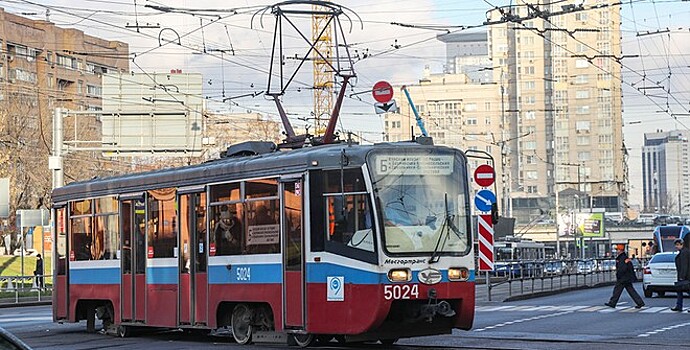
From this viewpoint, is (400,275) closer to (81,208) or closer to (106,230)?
(106,230)

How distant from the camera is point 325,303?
1664 centimetres

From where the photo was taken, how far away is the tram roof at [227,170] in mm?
16922

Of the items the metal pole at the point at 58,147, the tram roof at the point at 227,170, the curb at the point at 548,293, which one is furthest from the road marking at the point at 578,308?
the metal pole at the point at 58,147

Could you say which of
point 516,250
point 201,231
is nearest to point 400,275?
point 201,231

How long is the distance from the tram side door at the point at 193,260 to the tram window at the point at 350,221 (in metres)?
3.21

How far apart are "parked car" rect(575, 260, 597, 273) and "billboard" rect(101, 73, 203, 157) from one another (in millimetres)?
15305

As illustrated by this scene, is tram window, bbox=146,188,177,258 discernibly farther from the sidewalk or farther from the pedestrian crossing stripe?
the sidewalk

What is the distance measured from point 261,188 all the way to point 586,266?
3480 centimetres

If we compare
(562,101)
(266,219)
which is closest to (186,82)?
→ (266,219)

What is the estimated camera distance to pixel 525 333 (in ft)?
66.6

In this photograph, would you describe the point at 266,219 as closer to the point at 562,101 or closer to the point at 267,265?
the point at 267,265

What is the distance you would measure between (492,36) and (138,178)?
5343 inches

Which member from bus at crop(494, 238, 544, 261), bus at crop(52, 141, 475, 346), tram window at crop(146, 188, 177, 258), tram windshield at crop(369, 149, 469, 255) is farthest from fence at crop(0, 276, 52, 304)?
bus at crop(494, 238, 544, 261)

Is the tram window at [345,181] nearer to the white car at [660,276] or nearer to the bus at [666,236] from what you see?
the white car at [660,276]
